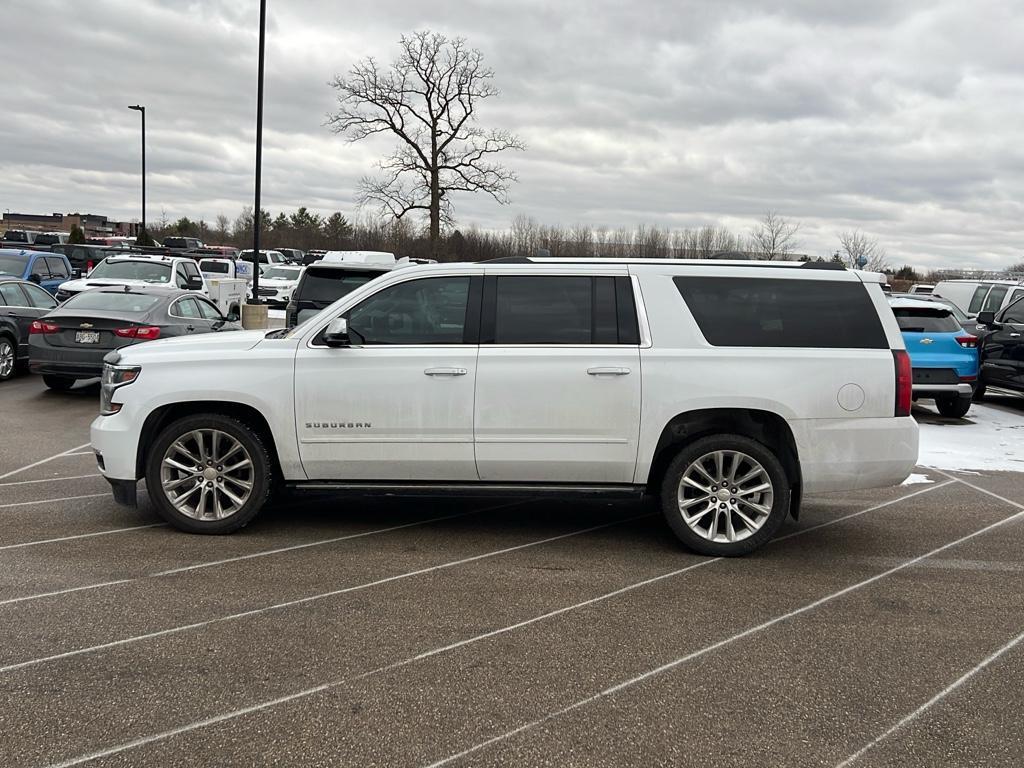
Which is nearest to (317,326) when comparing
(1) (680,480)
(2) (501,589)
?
(2) (501,589)

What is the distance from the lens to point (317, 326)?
5.86 metres

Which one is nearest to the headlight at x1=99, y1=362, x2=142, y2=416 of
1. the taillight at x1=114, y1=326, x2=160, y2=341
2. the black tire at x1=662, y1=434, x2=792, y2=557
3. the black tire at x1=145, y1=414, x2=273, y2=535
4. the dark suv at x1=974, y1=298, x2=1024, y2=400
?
the black tire at x1=145, y1=414, x2=273, y2=535

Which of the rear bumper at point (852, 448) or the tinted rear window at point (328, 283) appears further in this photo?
the tinted rear window at point (328, 283)

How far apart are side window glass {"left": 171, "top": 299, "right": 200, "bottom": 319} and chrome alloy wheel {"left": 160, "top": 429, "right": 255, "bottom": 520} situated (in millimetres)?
7395

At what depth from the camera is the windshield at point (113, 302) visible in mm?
12234

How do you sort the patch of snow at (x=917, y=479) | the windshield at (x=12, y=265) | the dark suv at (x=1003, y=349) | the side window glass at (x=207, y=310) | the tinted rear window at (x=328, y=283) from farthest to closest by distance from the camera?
1. the windshield at (x=12, y=265)
2. the side window glass at (x=207, y=310)
3. the dark suv at (x=1003, y=349)
4. the tinted rear window at (x=328, y=283)
5. the patch of snow at (x=917, y=479)

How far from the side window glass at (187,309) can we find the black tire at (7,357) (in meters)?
2.79

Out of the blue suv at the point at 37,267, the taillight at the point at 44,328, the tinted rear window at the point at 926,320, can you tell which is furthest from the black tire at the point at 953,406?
the blue suv at the point at 37,267

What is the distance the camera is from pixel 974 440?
433 inches

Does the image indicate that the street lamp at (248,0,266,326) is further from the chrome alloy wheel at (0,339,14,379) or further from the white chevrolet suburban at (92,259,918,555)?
the white chevrolet suburban at (92,259,918,555)

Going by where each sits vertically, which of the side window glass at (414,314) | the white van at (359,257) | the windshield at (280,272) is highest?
the white van at (359,257)

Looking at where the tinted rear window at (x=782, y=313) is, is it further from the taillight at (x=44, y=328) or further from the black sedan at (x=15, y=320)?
the black sedan at (x=15, y=320)

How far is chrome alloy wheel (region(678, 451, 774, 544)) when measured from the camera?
5664mm

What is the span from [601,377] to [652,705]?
2.40 m
